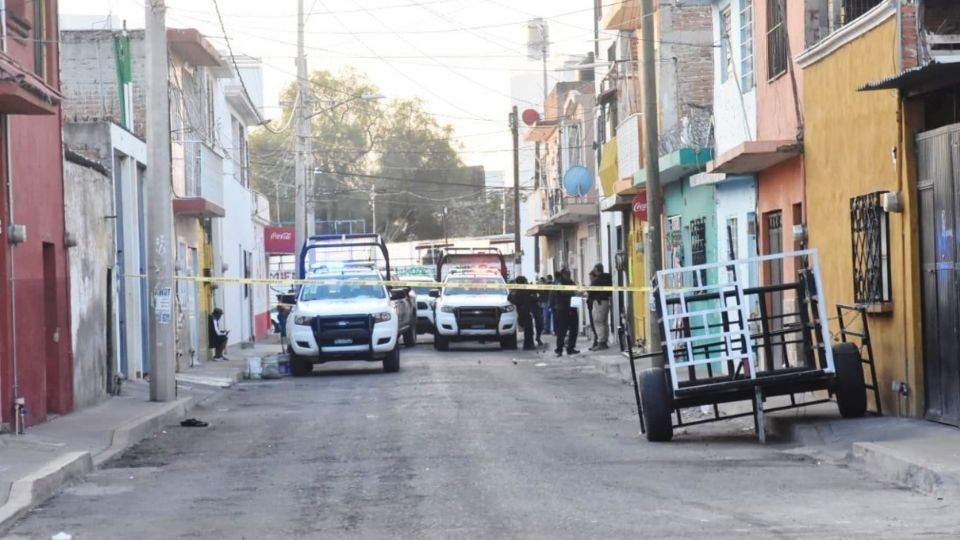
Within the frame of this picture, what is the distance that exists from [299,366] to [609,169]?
370 inches

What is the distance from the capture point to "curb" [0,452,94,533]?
11.0 meters

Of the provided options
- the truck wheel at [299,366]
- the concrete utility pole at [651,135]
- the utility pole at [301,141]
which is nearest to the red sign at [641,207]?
the concrete utility pole at [651,135]

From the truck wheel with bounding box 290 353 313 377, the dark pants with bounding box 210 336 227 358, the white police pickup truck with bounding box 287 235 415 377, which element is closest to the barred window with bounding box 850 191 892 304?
the white police pickup truck with bounding box 287 235 415 377

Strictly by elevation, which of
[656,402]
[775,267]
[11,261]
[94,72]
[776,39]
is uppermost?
[94,72]

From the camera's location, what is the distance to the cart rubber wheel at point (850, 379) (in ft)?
48.9

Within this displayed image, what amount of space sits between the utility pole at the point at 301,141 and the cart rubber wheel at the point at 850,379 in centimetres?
2814

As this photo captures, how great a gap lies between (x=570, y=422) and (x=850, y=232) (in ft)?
12.8

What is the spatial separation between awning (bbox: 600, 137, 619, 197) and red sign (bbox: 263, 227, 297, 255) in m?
19.3

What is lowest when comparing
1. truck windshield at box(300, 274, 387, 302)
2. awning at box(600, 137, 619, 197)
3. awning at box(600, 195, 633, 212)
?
truck windshield at box(300, 274, 387, 302)

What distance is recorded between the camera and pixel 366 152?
85125 millimetres

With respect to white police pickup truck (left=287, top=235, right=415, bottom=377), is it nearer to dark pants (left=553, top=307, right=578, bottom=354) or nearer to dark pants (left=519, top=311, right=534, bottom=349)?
dark pants (left=553, top=307, right=578, bottom=354)

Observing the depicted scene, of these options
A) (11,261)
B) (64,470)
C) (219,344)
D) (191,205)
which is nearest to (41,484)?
(64,470)

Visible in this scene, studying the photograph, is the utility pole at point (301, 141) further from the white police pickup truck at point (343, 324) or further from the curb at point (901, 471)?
the curb at point (901, 471)

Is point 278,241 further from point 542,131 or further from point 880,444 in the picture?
point 880,444
